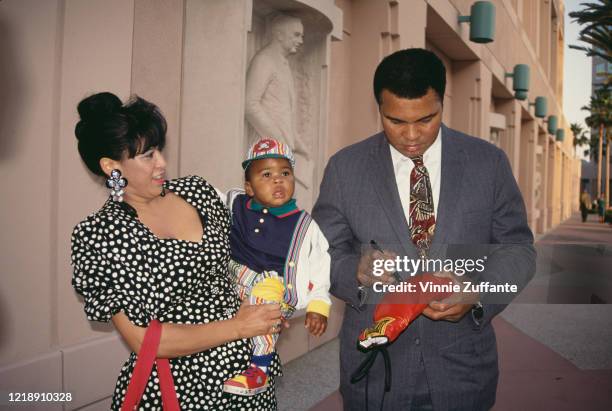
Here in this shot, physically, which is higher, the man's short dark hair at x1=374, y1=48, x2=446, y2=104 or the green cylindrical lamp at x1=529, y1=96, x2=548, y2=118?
the green cylindrical lamp at x1=529, y1=96, x2=548, y2=118

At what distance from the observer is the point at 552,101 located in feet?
86.0

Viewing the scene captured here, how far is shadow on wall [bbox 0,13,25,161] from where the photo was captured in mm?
2596

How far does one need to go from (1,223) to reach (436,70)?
2.09 m

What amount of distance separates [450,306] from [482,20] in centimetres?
814

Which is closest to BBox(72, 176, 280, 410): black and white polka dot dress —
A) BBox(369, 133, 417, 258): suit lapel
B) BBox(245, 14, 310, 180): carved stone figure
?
BBox(369, 133, 417, 258): suit lapel

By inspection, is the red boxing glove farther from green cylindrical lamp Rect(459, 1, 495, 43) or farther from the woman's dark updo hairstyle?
green cylindrical lamp Rect(459, 1, 495, 43)

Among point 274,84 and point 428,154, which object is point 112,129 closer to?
point 428,154

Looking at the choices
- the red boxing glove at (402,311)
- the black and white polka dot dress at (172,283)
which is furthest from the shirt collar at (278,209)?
the red boxing glove at (402,311)

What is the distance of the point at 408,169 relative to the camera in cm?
201

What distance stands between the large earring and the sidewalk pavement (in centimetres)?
200

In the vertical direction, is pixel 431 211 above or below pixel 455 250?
above

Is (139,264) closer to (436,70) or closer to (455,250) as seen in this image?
(455,250)

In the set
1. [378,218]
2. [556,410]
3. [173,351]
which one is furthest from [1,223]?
[556,410]

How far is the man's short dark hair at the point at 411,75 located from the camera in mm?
1877
